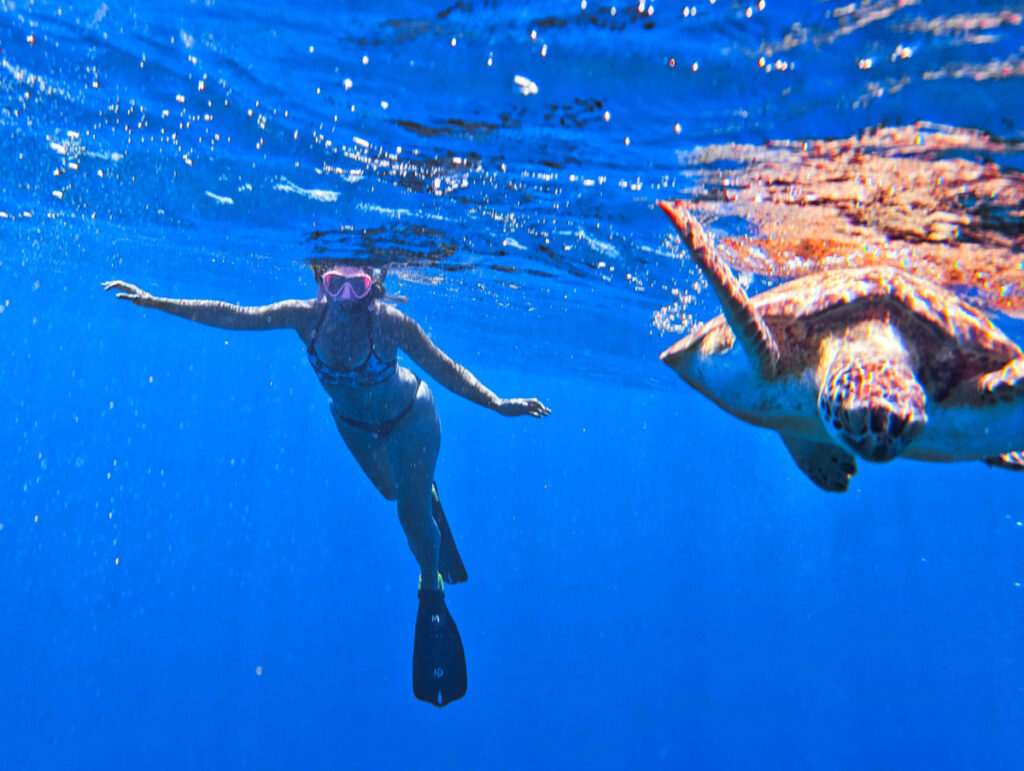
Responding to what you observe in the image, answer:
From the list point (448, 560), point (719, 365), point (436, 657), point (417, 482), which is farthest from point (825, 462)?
point (448, 560)

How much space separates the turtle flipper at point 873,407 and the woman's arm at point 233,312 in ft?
19.1

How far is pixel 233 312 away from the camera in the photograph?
7344 mm

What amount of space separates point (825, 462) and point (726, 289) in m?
2.19

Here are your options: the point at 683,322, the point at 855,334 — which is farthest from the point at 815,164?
the point at 683,322

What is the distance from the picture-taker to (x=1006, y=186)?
21.5ft

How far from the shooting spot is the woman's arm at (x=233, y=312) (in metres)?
7.02

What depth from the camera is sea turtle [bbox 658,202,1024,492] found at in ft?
10.5

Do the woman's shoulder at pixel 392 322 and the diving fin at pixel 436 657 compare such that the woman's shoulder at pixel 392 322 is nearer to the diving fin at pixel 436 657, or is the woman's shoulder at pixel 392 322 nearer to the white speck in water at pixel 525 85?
the white speck in water at pixel 525 85

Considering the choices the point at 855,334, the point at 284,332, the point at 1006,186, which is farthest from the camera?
the point at 284,332

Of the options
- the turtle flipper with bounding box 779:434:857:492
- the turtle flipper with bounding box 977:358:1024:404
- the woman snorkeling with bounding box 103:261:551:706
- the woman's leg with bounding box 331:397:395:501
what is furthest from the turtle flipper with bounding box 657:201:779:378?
the woman's leg with bounding box 331:397:395:501

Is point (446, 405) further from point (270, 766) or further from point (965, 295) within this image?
point (965, 295)

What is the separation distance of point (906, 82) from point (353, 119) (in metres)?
5.31

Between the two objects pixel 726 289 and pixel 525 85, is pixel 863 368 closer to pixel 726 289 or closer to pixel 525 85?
pixel 726 289

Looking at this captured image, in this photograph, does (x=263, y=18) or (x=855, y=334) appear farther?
(x=263, y=18)
